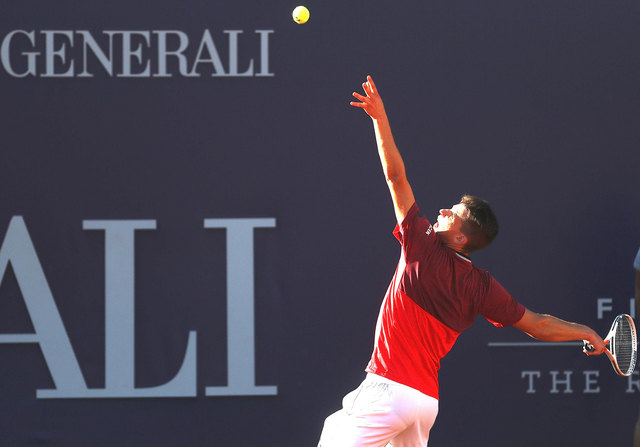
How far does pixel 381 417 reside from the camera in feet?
12.4

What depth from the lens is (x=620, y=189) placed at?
5449mm

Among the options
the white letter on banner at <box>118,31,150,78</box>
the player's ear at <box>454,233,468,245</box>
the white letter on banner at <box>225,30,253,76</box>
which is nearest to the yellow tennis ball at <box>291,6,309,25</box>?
the white letter on banner at <box>225,30,253,76</box>

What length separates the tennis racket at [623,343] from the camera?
13.6ft

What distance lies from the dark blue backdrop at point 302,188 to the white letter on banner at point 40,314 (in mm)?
37

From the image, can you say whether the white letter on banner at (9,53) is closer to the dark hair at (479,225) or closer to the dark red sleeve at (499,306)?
the dark hair at (479,225)

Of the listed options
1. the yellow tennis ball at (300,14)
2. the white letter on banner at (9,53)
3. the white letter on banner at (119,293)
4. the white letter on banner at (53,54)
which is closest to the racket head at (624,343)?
the yellow tennis ball at (300,14)

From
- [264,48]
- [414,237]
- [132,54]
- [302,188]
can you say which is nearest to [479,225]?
[414,237]

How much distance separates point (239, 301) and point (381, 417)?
5.75 feet

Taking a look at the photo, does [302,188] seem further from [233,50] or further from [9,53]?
[9,53]

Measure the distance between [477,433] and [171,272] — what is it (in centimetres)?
192

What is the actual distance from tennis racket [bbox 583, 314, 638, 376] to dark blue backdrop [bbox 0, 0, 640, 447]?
3.86 feet

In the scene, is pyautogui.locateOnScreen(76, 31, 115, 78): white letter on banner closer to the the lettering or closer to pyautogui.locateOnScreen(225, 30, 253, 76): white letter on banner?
the the lettering

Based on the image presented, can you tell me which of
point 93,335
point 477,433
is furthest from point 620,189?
point 93,335

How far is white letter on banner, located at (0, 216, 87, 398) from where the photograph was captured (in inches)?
210
